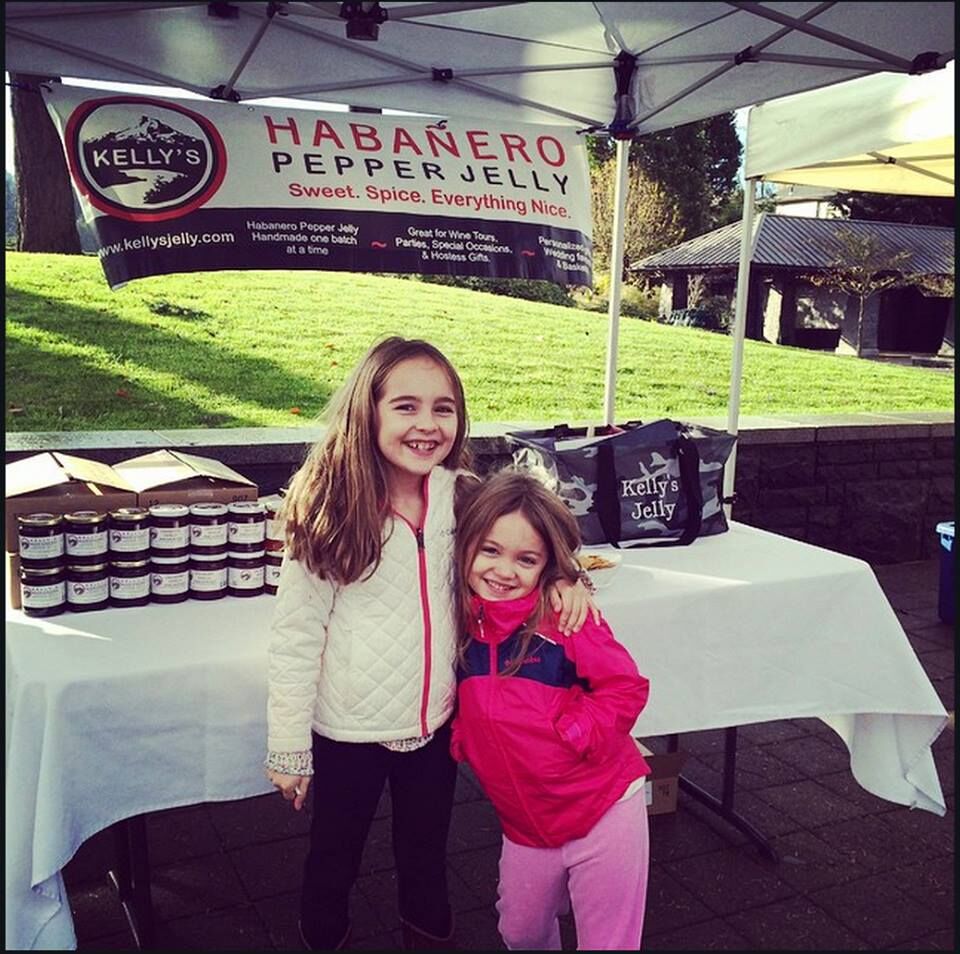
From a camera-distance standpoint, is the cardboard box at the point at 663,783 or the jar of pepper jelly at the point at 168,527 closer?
the jar of pepper jelly at the point at 168,527

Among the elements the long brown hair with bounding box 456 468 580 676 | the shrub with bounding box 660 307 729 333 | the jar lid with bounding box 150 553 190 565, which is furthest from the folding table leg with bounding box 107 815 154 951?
the shrub with bounding box 660 307 729 333

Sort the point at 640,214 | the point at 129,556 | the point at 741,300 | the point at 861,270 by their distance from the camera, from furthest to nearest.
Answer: the point at 640,214, the point at 861,270, the point at 741,300, the point at 129,556

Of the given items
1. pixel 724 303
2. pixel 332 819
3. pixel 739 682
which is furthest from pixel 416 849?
pixel 724 303

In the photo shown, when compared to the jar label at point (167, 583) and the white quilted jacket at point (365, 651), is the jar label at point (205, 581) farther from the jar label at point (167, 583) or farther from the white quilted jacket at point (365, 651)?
the white quilted jacket at point (365, 651)

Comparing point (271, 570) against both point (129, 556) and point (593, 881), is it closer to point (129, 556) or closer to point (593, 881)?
point (129, 556)

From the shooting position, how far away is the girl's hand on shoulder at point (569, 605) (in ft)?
6.83

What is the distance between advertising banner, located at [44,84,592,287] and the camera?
359 centimetres

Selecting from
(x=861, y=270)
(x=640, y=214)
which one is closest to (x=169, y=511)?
(x=640, y=214)

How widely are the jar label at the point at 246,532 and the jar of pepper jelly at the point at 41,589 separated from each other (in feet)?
1.33

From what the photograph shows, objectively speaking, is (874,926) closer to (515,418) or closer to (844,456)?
(844,456)

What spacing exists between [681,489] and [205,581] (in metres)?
1.54

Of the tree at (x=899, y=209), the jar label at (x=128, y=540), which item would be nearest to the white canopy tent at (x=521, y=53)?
the jar label at (x=128, y=540)

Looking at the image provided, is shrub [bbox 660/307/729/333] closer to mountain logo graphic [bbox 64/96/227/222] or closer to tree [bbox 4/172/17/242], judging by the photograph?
tree [bbox 4/172/17/242]

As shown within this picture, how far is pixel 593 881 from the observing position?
2.08m
